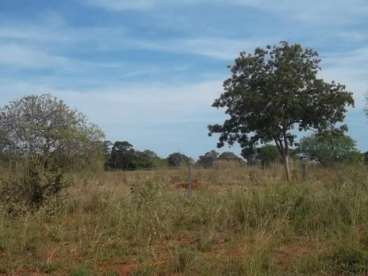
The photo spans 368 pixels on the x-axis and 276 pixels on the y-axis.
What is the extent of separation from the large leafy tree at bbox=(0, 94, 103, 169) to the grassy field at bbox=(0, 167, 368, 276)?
17718 mm

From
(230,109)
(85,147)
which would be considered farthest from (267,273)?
(230,109)

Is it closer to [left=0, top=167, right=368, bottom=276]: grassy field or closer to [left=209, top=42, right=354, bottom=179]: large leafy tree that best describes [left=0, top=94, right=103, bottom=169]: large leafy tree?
[left=209, top=42, right=354, bottom=179]: large leafy tree

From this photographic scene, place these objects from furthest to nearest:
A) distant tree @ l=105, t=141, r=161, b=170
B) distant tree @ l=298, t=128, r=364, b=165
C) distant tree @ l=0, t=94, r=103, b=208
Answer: distant tree @ l=105, t=141, r=161, b=170 → distant tree @ l=298, t=128, r=364, b=165 → distant tree @ l=0, t=94, r=103, b=208

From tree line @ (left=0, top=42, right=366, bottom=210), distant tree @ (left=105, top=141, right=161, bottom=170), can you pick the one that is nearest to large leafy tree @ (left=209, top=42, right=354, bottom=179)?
A: tree line @ (left=0, top=42, right=366, bottom=210)

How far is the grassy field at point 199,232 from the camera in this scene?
24.5 ft

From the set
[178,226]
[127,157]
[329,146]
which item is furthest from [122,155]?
[178,226]

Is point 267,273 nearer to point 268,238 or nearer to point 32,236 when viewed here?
point 268,238

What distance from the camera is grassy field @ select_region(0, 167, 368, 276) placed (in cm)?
746

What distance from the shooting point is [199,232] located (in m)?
9.47

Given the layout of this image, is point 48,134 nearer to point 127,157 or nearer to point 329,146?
point 127,157

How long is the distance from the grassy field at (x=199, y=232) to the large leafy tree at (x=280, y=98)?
2037 cm

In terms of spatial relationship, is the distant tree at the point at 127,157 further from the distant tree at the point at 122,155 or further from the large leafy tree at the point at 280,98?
the large leafy tree at the point at 280,98

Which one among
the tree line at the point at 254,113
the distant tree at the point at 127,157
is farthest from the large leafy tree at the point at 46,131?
the distant tree at the point at 127,157

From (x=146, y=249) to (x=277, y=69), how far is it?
25731 millimetres
